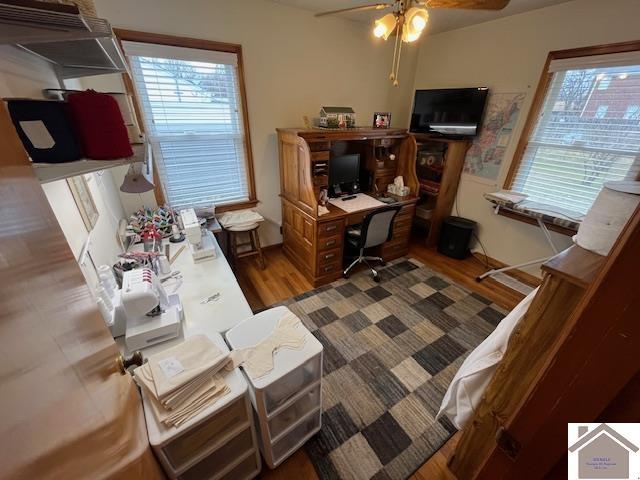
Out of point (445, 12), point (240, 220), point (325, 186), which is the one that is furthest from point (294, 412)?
point (445, 12)

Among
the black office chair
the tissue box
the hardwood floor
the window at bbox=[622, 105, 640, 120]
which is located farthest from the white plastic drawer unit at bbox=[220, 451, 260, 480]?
the window at bbox=[622, 105, 640, 120]

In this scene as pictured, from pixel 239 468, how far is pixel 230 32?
3.19 m

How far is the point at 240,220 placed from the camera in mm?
2766

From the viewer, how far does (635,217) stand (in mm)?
376

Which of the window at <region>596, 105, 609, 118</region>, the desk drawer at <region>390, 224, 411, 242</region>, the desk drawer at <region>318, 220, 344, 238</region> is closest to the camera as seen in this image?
the window at <region>596, 105, 609, 118</region>

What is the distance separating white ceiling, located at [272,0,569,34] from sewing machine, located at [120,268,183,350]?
8.89ft

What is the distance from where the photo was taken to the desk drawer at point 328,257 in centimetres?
260

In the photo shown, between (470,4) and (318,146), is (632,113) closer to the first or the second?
(470,4)

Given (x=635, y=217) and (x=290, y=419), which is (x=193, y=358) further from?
(x=635, y=217)

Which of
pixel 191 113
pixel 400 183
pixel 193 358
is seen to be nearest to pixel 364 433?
pixel 193 358

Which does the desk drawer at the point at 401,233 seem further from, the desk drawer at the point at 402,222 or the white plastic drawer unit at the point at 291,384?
the white plastic drawer unit at the point at 291,384

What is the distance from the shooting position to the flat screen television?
2.78 metres

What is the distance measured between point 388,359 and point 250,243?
80.8 inches

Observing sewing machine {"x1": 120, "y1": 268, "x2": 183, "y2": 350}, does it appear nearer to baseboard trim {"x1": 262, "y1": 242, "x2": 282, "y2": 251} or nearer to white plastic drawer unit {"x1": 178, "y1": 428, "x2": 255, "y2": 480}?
white plastic drawer unit {"x1": 178, "y1": 428, "x2": 255, "y2": 480}
